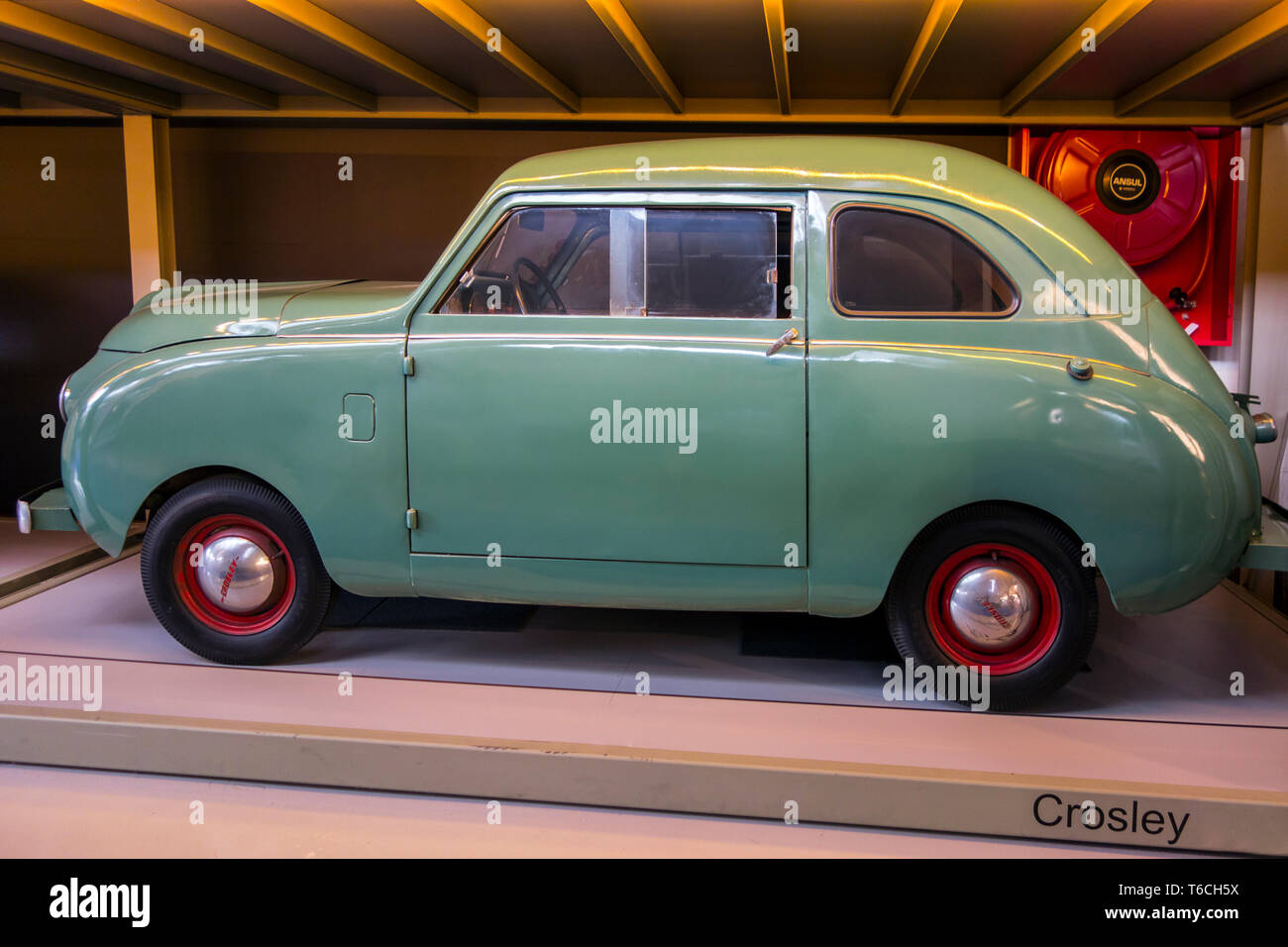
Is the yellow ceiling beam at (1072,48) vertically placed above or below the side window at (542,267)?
above

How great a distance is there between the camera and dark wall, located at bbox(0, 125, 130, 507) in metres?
6.80

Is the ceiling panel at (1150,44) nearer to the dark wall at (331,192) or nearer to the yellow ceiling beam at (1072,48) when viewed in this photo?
the yellow ceiling beam at (1072,48)

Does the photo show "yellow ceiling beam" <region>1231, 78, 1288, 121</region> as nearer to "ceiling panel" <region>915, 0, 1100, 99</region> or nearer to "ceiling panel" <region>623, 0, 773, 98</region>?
"ceiling panel" <region>915, 0, 1100, 99</region>

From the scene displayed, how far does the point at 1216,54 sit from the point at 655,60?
9.12 ft

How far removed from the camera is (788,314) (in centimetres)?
340

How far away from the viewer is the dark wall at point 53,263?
6.80m

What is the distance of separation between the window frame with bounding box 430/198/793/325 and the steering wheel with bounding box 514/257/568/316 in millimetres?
81

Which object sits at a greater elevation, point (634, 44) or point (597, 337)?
point (634, 44)

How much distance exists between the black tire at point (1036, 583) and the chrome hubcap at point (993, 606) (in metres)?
0.05

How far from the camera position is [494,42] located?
16.1 feet

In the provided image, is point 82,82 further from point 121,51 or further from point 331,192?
point 331,192

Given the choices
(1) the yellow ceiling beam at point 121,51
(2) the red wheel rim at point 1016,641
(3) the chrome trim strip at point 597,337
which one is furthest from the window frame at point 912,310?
(1) the yellow ceiling beam at point 121,51

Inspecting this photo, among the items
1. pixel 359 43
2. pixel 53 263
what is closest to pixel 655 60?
pixel 359 43
